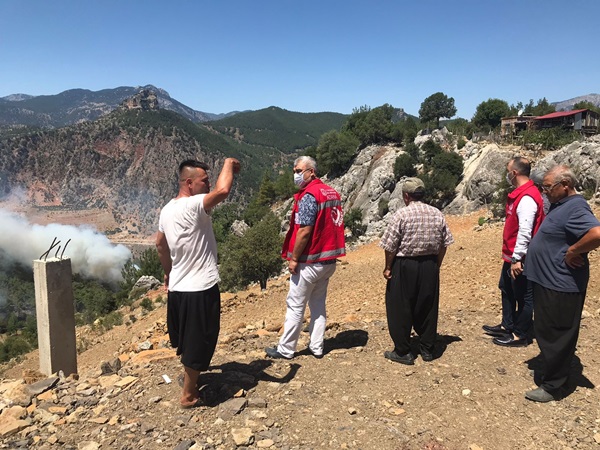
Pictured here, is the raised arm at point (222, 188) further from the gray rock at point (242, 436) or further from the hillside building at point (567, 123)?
the hillside building at point (567, 123)

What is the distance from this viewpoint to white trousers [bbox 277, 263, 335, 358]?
12.9 feet

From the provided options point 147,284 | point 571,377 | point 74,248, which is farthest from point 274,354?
point 74,248

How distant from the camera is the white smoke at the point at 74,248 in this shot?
212 feet

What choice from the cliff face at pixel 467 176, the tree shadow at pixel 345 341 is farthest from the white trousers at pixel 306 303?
the cliff face at pixel 467 176

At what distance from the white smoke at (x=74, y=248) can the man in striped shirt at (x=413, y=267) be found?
6705 centimetres

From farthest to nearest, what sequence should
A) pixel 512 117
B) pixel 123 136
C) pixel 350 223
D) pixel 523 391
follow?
pixel 123 136 < pixel 512 117 < pixel 350 223 < pixel 523 391

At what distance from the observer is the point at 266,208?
5331 cm

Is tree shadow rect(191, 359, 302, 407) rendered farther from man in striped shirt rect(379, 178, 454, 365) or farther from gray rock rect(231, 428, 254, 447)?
man in striped shirt rect(379, 178, 454, 365)

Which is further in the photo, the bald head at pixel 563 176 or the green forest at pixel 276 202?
the green forest at pixel 276 202

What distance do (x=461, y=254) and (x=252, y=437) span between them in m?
9.85

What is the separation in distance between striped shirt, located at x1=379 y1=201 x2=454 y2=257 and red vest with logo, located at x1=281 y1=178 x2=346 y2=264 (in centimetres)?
48

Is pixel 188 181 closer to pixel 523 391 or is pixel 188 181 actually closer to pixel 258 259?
pixel 523 391

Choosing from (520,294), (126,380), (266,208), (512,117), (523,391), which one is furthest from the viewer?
(266,208)

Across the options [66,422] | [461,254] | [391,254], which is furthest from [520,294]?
[461,254]
